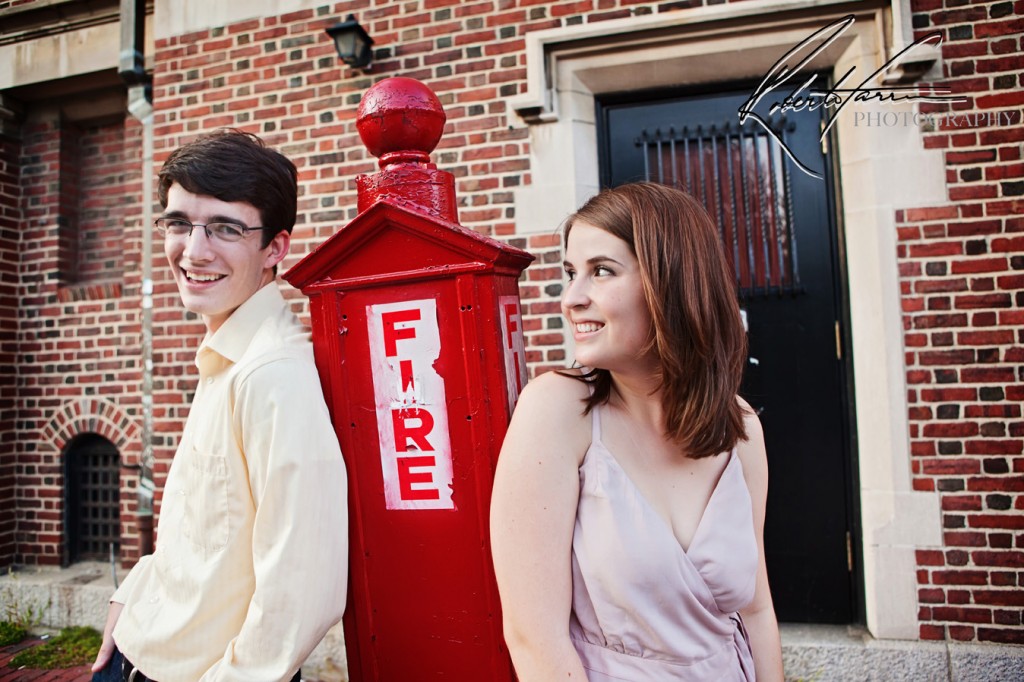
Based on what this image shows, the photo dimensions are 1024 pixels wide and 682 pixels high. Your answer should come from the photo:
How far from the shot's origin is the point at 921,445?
3.05 meters

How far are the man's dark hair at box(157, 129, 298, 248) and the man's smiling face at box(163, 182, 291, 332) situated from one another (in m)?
0.02

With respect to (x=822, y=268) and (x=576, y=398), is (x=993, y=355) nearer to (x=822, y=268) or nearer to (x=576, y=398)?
(x=822, y=268)

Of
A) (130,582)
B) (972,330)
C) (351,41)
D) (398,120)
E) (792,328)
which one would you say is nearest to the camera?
(398,120)

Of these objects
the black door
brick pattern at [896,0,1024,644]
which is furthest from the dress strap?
brick pattern at [896,0,1024,644]

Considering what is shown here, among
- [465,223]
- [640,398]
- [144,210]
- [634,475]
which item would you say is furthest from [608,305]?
[144,210]

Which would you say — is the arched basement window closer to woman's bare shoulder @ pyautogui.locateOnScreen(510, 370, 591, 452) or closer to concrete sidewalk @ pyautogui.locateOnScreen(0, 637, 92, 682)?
concrete sidewalk @ pyautogui.locateOnScreen(0, 637, 92, 682)

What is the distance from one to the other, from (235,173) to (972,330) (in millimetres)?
3376

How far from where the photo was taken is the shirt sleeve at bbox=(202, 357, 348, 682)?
1.23m

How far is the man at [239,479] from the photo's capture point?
125 cm

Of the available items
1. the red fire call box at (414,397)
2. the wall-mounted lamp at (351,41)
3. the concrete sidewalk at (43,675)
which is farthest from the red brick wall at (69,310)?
the red fire call box at (414,397)

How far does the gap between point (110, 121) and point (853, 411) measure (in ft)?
18.2

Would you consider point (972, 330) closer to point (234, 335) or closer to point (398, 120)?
point (398, 120)

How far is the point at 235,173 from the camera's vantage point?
147cm

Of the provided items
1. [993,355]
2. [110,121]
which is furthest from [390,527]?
[110,121]
